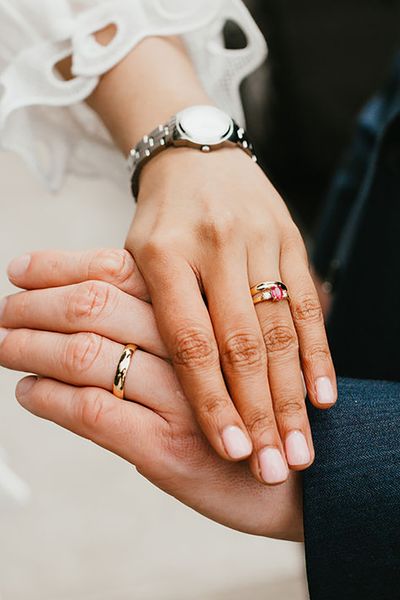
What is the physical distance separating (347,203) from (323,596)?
829mm

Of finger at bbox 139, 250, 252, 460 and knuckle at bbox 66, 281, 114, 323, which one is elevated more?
knuckle at bbox 66, 281, 114, 323

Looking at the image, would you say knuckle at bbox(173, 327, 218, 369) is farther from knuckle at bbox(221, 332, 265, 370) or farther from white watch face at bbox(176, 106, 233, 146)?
white watch face at bbox(176, 106, 233, 146)

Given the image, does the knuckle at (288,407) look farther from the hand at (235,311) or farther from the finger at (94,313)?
the finger at (94,313)

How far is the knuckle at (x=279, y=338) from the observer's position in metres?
0.66

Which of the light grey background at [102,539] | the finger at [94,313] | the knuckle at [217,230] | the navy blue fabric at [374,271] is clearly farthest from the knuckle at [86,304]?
the navy blue fabric at [374,271]

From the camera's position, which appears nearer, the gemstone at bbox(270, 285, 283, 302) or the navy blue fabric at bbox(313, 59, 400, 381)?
the gemstone at bbox(270, 285, 283, 302)

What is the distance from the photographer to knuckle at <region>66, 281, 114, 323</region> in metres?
0.67

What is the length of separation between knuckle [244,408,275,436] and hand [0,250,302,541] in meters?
0.05

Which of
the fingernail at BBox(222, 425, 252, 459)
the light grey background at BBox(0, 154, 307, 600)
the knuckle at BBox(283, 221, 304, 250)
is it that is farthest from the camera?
the light grey background at BBox(0, 154, 307, 600)

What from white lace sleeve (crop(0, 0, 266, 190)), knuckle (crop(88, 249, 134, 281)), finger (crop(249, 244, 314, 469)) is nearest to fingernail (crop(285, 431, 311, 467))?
finger (crop(249, 244, 314, 469))

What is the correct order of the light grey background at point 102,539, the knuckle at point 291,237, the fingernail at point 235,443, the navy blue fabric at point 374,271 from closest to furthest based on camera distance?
the fingernail at point 235,443, the knuckle at point 291,237, the light grey background at point 102,539, the navy blue fabric at point 374,271

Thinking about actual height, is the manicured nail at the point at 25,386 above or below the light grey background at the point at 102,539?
above

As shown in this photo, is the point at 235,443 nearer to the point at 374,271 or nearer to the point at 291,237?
the point at 291,237

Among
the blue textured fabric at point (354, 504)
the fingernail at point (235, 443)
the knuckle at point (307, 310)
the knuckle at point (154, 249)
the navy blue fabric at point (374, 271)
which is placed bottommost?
the navy blue fabric at point (374, 271)
